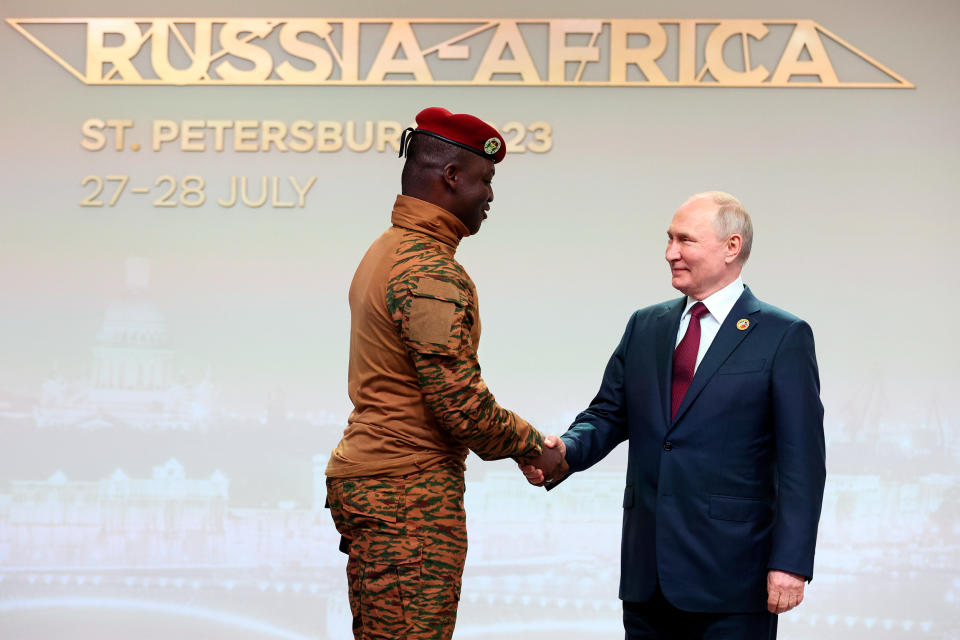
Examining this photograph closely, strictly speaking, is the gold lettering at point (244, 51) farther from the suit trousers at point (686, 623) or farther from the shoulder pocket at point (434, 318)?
the suit trousers at point (686, 623)

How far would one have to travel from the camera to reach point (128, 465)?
412 cm

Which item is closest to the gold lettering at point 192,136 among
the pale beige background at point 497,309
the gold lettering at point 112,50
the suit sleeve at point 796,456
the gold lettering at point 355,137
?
the pale beige background at point 497,309

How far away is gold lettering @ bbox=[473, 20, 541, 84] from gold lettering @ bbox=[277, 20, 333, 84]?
0.61 meters

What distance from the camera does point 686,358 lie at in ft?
7.73

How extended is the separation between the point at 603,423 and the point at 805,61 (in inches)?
84.7

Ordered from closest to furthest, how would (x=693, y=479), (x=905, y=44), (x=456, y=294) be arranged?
(x=456, y=294) → (x=693, y=479) → (x=905, y=44)

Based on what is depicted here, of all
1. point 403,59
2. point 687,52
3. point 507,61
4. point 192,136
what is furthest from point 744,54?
point 192,136

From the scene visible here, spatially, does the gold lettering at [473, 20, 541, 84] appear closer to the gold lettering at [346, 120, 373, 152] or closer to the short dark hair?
the gold lettering at [346, 120, 373, 152]

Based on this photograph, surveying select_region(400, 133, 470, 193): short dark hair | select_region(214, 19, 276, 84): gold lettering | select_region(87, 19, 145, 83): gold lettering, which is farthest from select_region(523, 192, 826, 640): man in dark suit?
select_region(87, 19, 145, 83): gold lettering

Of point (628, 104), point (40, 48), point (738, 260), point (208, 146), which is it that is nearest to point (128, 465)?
point (208, 146)

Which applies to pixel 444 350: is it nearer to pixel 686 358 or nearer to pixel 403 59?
pixel 686 358

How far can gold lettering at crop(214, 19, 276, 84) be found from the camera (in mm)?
4117

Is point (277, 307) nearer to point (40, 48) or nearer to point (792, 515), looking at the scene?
point (40, 48)

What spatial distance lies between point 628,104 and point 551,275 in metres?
0.75
